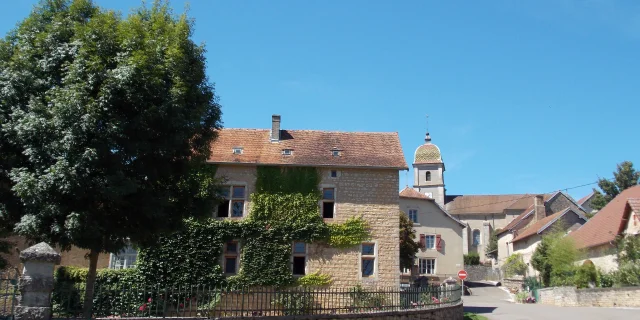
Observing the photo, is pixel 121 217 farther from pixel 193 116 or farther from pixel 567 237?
pixel 567 237

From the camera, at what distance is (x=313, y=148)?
2762 centimetres

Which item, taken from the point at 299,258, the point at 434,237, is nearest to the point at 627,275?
the point at 299,258

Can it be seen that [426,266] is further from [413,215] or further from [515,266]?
[515,266]

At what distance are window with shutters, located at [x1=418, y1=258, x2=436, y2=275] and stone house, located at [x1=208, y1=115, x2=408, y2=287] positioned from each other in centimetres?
1937

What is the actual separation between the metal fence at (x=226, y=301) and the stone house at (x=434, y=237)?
21.2 metres

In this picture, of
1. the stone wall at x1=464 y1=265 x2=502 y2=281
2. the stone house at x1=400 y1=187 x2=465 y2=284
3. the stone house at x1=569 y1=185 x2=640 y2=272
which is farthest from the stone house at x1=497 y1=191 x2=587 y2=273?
the stone house at x1=569 y1=185 x2=640 y2=272

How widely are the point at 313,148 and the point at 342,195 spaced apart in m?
2.97

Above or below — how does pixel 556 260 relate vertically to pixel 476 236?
below

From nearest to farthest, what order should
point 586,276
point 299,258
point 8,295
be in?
point 8,295 < point 299,258 < point 586,276

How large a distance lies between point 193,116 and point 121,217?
9.42 feet

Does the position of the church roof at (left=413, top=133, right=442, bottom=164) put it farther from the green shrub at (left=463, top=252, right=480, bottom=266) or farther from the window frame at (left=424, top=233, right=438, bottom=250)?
the window frame at (left=424, top=233, right=438, bottom=250)

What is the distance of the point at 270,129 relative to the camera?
2911cm

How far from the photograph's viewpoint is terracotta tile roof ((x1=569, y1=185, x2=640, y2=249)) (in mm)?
28728

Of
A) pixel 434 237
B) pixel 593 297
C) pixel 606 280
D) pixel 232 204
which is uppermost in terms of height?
pixel 434 237
